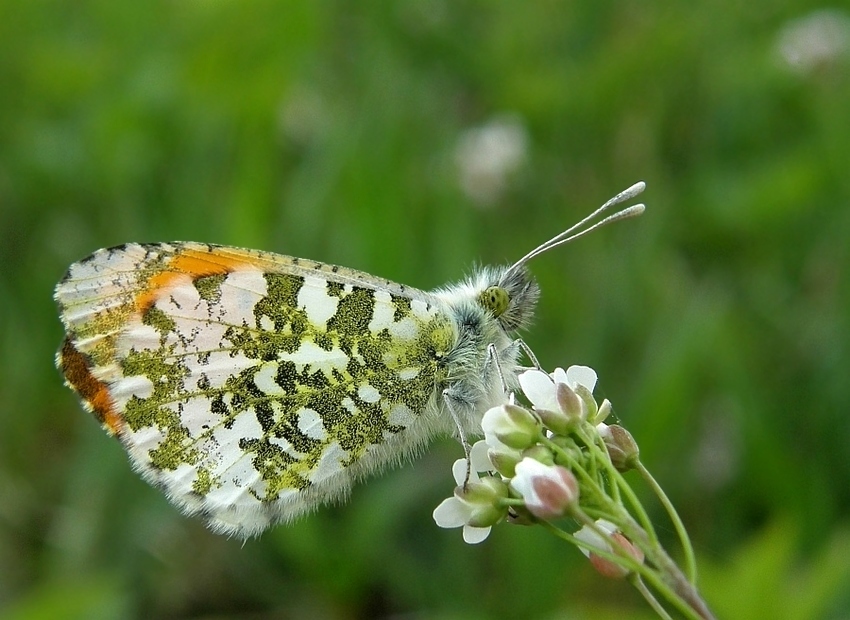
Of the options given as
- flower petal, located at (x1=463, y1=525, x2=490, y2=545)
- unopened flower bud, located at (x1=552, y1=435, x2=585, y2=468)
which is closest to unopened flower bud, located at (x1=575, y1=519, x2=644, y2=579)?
unopened flower bud, located at (x1=552, y1=435, x2=585, y2=468)

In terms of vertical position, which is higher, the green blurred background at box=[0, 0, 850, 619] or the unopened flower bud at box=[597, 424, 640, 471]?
the green blurred background at box=[0, 0, 850, 619]

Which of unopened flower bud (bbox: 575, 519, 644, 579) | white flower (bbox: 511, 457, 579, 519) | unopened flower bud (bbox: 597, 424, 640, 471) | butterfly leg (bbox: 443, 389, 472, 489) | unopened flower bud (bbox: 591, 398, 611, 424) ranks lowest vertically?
unopened flower bud (bbox: 575, 519, 644, 579)

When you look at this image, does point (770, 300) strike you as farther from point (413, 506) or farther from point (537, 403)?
point (537, 403)

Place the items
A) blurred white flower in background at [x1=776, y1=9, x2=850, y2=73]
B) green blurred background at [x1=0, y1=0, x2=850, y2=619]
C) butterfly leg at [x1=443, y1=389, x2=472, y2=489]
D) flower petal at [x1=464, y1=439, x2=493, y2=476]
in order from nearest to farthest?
A: flower petal at [x1=464, y1=439, x2=493, y2=476] → butterfly leg at [x1=443, y1=389, x2=472, y2=489] → green blurred background at [x1=0, y1=0, x2=850, y2=619] → blurred white flower in background at [x1=776, y1=9, x2=850, y2=73]

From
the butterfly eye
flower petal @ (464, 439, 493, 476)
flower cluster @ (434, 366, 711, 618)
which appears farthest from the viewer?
the butterfly eye

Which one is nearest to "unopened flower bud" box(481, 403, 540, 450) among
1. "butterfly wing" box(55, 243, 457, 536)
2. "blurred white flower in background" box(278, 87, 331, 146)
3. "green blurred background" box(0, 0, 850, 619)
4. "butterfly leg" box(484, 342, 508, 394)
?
"butterfly leg" box(484, 342, 508, 394)

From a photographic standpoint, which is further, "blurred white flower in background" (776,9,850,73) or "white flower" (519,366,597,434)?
"blurred white flower in background" (776,9,850,73)

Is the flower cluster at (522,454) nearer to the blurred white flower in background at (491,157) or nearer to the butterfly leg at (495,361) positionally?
the butterfly leg at (495,361)

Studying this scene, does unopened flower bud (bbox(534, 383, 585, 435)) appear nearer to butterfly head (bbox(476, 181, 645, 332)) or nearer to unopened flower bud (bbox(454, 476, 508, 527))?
unopened flower bud (bbox(454, 476, 508, 527))
